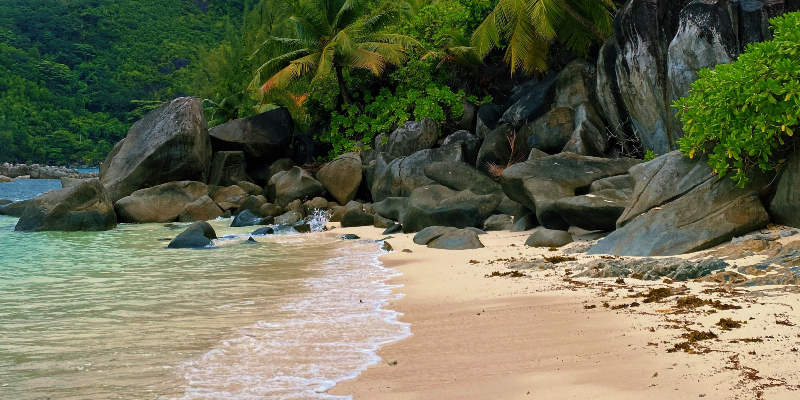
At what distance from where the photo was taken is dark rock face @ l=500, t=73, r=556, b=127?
17094 millimetres

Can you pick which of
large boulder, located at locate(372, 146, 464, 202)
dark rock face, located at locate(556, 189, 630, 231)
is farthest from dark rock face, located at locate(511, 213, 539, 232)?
large boulder, located at locate(372, 146, 464, 202)

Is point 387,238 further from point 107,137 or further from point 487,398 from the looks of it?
point 107,137

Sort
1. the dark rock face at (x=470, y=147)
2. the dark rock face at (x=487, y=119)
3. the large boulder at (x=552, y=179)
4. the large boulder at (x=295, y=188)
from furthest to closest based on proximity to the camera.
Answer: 1. the large boulder at (x=295, y=188)
2. the dark rock face at (x=487, y=119)
3. the dark rock face at (x=470, y=147)
4. the large boulder at (x=552, y=179)

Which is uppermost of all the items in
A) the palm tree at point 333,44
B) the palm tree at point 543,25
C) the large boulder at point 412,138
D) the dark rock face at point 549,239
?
the palm tree at point 333,44

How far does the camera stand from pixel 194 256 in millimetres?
10500

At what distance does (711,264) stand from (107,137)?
93.0 m

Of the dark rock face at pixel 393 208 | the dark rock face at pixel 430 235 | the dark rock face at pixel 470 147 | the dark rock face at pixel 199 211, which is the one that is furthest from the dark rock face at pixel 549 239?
the dark rock face at pixel 199 211

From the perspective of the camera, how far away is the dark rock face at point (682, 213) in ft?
23.1

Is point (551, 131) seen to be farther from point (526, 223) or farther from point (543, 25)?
point (526, 223)

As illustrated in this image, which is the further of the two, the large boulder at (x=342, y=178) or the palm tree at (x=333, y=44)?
the palm tree at (x=333, y=44)

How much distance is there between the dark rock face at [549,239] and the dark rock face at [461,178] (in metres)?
4.97

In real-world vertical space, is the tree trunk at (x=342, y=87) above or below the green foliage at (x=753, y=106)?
above

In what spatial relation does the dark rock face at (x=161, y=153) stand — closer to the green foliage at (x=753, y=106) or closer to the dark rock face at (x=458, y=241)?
the dark rock face at (x=458, y=241)

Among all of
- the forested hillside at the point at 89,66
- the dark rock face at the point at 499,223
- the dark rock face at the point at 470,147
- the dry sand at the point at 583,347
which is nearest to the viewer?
the dry sand at the point at 583,347
